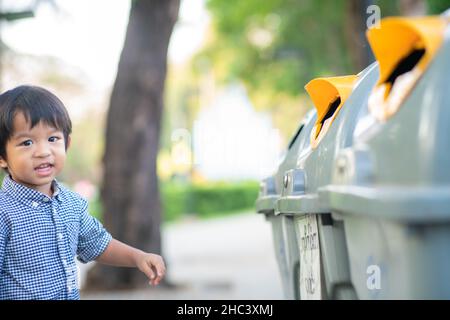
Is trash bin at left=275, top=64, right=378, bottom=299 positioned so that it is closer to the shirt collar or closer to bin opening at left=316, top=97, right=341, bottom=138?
bin opening at left=316, top=97, right=341, bottom=138

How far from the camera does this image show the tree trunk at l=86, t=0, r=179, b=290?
935cm

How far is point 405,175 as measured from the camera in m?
1.86

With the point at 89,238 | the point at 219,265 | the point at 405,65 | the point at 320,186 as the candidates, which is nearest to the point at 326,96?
the point at 320,186

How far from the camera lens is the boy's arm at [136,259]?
2969mm

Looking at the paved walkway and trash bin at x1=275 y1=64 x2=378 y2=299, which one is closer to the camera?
trash bin at x1=275 y1=64 x2=378 y2=299

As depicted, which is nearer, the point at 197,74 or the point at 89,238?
the point at 89,238

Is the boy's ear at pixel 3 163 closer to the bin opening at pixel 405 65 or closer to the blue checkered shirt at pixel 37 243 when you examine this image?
the blue checkered shirt at pixel 37 243

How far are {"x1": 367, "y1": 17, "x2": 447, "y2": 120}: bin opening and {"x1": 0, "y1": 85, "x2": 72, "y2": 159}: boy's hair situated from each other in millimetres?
1067

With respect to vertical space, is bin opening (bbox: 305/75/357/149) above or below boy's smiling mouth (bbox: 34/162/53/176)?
above

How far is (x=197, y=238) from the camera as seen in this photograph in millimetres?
19641

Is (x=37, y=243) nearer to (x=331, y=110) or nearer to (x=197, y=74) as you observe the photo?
(x=331, y=110)

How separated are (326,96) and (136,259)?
2.89 feet

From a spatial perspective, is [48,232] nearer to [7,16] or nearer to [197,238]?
[7,16]

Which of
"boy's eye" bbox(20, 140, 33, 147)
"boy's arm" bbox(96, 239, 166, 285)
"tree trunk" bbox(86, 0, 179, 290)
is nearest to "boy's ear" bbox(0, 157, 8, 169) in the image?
"boy's eye" bbox(20, 140, 33, 147)
